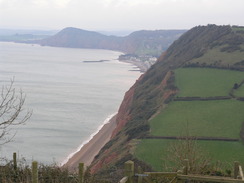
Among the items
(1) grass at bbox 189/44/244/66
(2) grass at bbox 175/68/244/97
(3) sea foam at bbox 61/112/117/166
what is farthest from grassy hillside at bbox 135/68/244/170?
(3) sea foam at bbox 61/112/117/166

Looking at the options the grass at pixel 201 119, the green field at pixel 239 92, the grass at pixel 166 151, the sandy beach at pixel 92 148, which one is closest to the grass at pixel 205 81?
the green field at pixel 239 92

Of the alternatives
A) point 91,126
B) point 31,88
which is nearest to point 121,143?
point 91,126

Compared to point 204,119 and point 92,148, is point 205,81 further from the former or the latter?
point 92,148

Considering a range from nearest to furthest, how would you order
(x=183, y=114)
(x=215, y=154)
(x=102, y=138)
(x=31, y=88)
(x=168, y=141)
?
(x=215, y=154), (x=168, y=141), (x=183, y=114), (x=102, y=138), (x=31, y=88)

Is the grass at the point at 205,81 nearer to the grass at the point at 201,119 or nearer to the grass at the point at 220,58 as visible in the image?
the grass at the point at 220,58

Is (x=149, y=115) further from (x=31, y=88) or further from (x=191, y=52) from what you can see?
(x=31, y=88)

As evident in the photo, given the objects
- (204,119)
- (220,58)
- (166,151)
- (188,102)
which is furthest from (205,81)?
(166,151)
